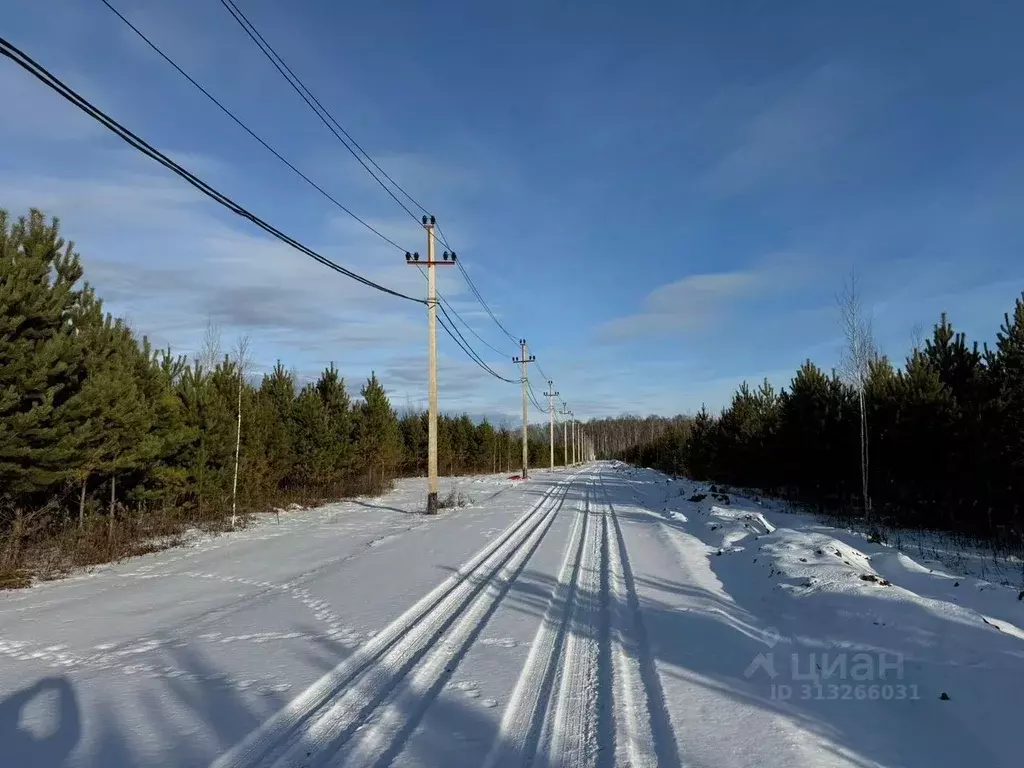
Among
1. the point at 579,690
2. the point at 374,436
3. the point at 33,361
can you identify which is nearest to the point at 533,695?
the point at 579,690

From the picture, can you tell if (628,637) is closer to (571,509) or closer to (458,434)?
(571,509)

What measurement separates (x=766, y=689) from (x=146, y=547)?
38.5 feet

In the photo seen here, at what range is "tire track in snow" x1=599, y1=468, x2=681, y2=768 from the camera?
12.6 feet

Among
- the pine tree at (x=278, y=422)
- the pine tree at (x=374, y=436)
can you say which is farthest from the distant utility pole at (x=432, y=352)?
the pine tree at (x=374, y=436)

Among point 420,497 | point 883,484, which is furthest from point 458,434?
point 883,484

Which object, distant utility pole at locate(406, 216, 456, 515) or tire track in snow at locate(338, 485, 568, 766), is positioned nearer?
tire track in snow at locate(338, 485, 568, 766)

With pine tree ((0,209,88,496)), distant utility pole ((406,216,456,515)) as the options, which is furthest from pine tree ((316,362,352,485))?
pine tree ((0,209,88,496))

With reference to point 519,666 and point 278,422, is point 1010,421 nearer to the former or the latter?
point 519,666

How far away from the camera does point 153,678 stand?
5141mm

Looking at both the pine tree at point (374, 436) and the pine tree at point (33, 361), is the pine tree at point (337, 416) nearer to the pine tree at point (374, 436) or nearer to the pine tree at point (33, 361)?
the pine tree at point (374, 436)

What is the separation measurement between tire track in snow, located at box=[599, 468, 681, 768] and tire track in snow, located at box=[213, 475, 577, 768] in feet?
5.78

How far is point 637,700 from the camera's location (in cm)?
466

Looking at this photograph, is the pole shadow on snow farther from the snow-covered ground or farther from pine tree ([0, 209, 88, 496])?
pine tree ([0, 209, 88, 496])

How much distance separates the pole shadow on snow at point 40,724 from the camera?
383 centimetres
